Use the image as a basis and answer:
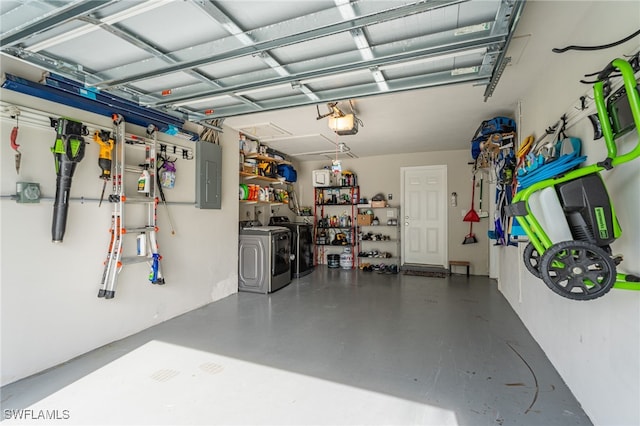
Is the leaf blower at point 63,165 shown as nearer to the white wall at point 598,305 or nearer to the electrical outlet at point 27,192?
the electrical outlet at point 27,192

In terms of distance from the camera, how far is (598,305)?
1603 millimetres

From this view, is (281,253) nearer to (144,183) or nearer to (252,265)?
(252,265)

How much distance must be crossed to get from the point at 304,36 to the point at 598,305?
2291 millimetres

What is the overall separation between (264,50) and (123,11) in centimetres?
76

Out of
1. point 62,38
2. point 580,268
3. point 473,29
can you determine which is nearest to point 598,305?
point 580,268

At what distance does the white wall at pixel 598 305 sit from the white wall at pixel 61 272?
3.65 m

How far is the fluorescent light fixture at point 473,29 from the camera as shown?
1.67 meters

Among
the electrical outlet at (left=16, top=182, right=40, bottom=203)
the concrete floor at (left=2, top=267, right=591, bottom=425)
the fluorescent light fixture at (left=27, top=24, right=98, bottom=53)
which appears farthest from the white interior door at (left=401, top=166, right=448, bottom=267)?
the electrical outlet at (left=16, top=182, right=40, bottom=203)

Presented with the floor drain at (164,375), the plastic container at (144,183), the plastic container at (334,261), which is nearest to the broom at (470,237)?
the plastic container at (334,261)

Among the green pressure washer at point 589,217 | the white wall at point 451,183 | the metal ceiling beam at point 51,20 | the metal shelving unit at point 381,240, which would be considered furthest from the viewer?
the metal shelving unit at point 381,240

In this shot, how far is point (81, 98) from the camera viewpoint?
8.00ft

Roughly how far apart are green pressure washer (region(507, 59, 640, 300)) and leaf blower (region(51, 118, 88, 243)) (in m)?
3.20

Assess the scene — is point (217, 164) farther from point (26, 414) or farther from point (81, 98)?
point (26, 414)

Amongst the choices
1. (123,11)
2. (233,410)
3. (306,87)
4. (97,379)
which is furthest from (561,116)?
(97,379)
